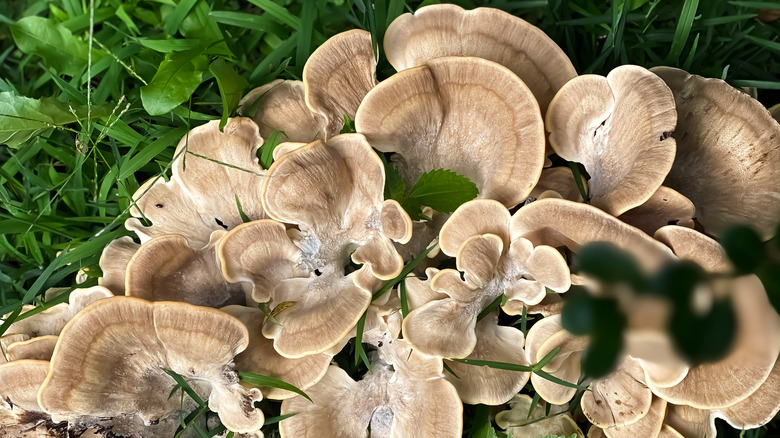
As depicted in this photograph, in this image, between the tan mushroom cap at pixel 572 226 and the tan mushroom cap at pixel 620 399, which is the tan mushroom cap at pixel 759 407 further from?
the tan mushroom cap at pixel 572 226

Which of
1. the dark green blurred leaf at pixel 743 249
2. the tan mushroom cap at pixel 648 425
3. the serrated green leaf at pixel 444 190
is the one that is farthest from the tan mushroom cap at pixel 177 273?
the dark green blurred leaf at pixel 743 249

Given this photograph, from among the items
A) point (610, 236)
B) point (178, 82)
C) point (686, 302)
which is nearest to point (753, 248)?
point (686, 302)

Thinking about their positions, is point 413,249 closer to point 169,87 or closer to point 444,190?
point 444,190

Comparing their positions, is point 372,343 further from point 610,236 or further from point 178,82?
point 178,82

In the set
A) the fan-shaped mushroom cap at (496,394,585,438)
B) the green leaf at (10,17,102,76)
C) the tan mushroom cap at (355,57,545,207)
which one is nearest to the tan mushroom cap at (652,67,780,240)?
the tan mushroom cap at (355,57,545,207)

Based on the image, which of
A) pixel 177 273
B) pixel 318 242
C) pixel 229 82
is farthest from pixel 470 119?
pixel 177 273

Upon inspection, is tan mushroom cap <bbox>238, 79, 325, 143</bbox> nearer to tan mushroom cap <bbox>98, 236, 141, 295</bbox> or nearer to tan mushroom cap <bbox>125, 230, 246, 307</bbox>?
tan mushroom cap <bbox>125, 230, 246, 307</bbox>
